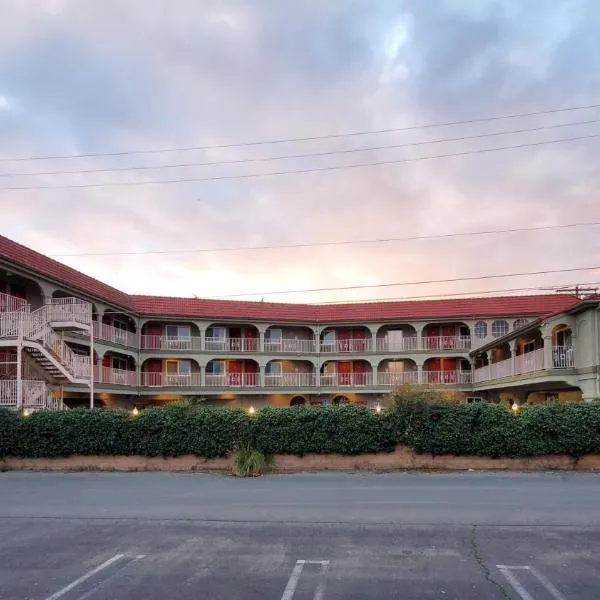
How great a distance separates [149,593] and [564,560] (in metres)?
5.03

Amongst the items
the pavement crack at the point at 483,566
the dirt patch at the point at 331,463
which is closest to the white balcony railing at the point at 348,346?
the dirt patch at the point at 331,463

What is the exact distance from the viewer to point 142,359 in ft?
127

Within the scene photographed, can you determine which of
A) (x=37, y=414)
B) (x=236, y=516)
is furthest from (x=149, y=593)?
(x=37, y=414)

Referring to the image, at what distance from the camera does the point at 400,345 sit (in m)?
43.0

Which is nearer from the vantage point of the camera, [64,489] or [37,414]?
[64,489]

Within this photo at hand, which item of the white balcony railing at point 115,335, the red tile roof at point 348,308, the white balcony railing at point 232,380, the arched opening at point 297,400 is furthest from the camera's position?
the arched opening at point 297,400

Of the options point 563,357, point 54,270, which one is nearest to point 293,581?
point 563,357

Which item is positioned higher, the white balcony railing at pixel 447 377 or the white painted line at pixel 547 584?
the white balcony railing at pixel 447 377

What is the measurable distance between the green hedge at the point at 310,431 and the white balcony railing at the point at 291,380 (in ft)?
75.9

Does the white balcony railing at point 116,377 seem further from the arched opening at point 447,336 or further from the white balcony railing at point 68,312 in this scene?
the arched opening at point 447,336

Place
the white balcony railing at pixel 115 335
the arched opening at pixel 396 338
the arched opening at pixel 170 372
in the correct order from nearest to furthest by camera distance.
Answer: the white balcony railing at pixel 115 335
the arched opening at pixel 170 372
the arched opening at pixel 396 338

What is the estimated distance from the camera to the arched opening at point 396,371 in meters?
42.1

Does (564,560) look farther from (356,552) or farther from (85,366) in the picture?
(85,366)

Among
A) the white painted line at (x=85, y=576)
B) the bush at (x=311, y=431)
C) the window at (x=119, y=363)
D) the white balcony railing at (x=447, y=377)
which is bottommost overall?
the white painted line at (x=85, y=576)
